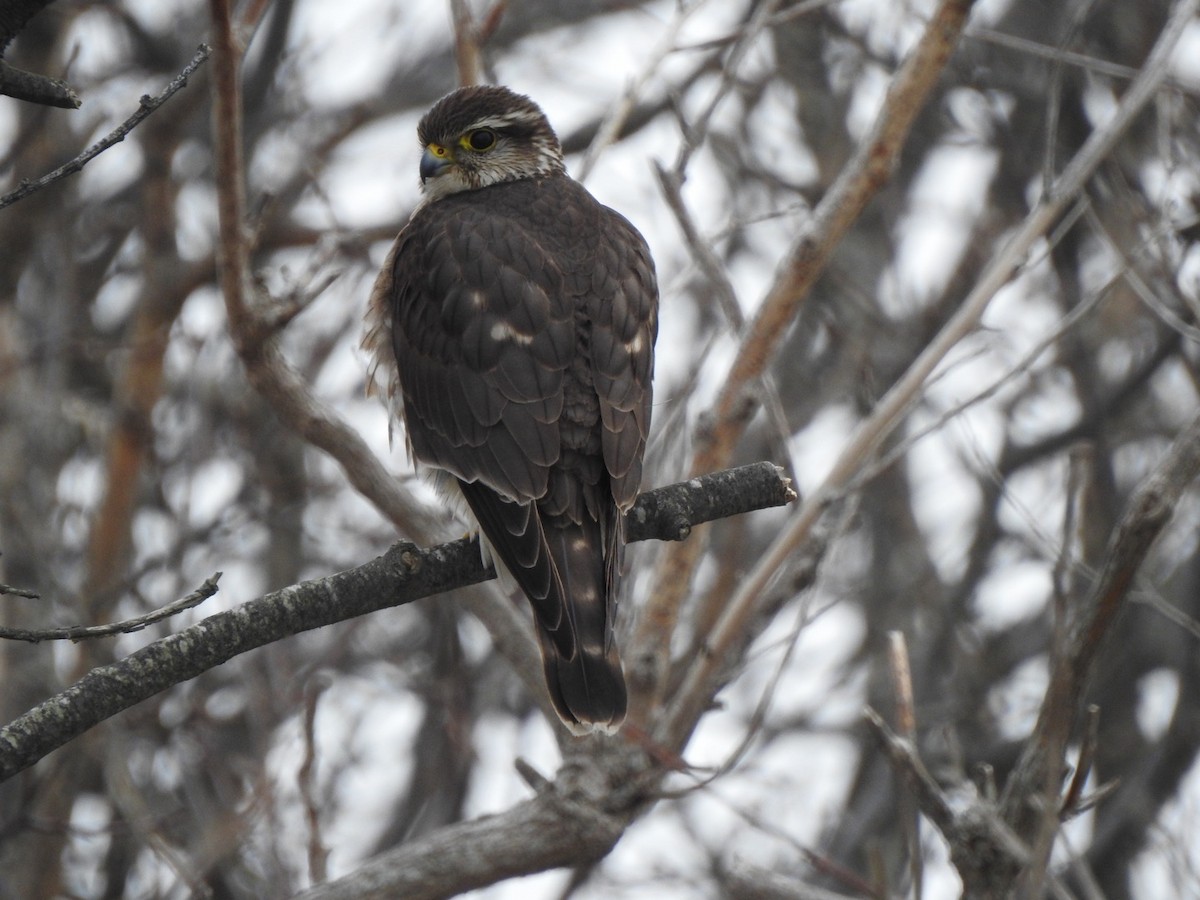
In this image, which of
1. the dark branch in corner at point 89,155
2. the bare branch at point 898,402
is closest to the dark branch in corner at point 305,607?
the bare branch at point 898,402

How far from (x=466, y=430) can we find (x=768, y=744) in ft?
15.1

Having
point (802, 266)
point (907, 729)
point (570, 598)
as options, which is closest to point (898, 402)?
point (802, 266)

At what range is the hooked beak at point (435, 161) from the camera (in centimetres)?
514

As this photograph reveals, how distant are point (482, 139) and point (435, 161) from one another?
0.68 feet

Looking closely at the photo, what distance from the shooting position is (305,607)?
9.62 ft

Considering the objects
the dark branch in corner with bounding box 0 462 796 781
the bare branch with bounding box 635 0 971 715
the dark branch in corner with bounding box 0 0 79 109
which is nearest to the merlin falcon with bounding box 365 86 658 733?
the dark branch in corner with bounding box 0 462 796 781

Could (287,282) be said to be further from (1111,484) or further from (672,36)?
(1111,484)

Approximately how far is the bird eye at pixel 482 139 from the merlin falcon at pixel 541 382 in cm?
28

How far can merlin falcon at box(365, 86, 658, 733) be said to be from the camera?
149 inches

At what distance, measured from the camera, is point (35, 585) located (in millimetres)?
7160

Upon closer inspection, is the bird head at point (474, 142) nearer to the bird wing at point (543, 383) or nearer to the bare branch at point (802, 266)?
the bird wing at point (543, 383)

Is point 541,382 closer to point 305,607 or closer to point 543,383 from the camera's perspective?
point 543,383

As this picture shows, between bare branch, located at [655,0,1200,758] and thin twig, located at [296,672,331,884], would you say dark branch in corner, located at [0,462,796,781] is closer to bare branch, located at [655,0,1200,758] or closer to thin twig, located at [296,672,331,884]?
bare branch, located at [655,0,1200,758]

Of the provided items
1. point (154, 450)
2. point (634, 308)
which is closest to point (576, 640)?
point (634, 308)
